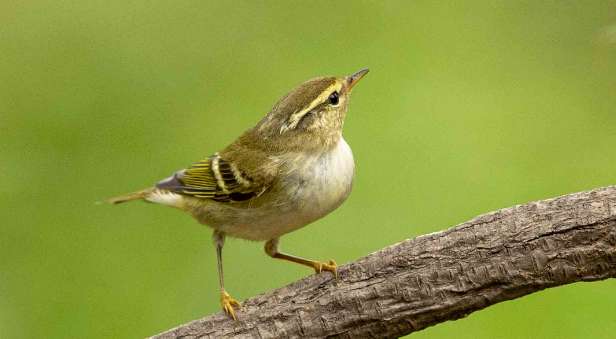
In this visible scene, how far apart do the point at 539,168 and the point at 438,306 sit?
337 cm

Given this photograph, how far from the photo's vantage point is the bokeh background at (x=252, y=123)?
6711 millimetres

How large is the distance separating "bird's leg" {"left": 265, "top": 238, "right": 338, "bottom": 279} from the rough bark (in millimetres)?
55

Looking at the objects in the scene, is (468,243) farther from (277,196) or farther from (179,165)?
(179,165)

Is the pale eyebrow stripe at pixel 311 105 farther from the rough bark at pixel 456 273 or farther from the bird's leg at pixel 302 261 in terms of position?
the rough bark at pixel 456 273

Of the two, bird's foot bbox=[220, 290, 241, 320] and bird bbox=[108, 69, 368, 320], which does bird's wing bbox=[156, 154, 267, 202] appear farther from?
bird's foot bbox=[220, 290, 241, 320]

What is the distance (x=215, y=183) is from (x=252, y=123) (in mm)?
3033

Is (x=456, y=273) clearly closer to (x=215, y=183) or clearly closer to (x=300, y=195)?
(x=300, y=195)

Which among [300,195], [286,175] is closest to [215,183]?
[286,175]

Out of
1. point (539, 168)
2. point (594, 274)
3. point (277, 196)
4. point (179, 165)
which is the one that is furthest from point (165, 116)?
point (594, 274)

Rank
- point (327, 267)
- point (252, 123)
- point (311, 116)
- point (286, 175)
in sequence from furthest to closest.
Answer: point (252, 123) → point (311, 116) → point (286, 175) → point (327, 267)

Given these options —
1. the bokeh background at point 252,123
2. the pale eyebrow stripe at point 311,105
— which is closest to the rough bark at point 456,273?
the pale eyebrow stripe at point 311,105

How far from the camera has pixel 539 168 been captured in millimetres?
7145

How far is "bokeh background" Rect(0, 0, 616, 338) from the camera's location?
22.0 feet

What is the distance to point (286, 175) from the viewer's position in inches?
180
